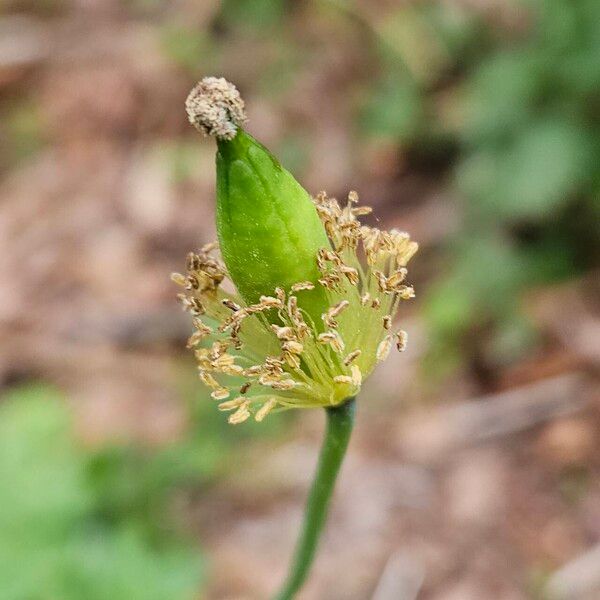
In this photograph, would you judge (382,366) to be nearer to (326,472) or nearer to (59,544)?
(59,544)

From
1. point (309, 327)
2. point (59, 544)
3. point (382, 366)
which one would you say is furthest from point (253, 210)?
point (382, 366)

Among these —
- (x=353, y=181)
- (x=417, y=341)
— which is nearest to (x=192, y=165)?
(x=353, y=181)

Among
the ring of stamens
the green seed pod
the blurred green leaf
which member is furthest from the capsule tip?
the blurred green leaf

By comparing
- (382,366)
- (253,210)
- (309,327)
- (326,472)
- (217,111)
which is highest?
(382,366)

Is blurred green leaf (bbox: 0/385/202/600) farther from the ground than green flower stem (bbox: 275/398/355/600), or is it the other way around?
blurred green leaf (bbox: 0/385/202/600)

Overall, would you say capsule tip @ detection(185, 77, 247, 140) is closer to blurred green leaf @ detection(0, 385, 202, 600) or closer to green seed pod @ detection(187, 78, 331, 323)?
green seed pod @ detection(187, 78, 331, 323)

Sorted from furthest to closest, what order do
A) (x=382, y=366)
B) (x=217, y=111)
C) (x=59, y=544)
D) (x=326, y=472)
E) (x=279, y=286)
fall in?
(x=382, y=366) → (x=59, y=544) → (x=326, y=472) → (x=279, y=286) → (x=217, y=111)
